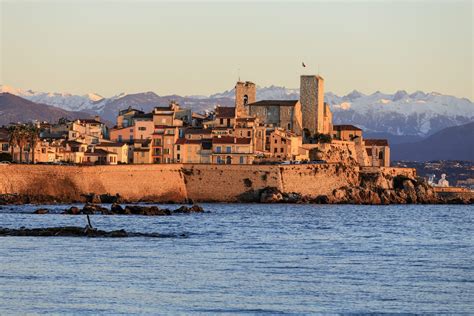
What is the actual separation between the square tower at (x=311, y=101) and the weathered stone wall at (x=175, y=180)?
653 inches

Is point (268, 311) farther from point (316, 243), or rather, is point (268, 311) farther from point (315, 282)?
point (316, 243)

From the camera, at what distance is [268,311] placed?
37.4m

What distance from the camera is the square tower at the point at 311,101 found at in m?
137

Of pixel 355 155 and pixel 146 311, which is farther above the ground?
pixel 355 155

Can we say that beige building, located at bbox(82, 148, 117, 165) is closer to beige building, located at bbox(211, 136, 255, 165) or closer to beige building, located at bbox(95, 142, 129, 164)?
beige building, located at bbox(95, 142, 129, 164)

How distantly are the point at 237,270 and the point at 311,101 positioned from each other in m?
91.0

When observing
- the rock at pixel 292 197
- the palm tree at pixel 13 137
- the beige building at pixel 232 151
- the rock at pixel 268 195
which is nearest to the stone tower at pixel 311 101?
the beige building at pixel 232 151

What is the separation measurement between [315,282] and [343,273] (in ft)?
11.1

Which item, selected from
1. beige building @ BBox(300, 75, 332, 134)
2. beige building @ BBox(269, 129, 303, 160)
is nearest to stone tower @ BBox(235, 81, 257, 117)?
beige building @ BBox(300, 75, 332, 134)

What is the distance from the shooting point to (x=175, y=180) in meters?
109

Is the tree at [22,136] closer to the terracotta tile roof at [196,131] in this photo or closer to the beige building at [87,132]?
the beige building at [87,132]

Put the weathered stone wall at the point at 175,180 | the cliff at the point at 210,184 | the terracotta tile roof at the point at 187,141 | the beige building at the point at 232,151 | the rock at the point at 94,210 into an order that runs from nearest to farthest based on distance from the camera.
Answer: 1. the rock at the point at 94,210
2. the weathered stone wall at the point at 175,180
3. the cliff at the point at 210,184
4. the beige building at the point at 232,151
5. the terracotta tile roof at the point at 187,141

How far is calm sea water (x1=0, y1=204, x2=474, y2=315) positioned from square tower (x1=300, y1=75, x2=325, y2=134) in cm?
6075

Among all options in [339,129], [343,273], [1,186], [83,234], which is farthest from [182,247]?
[339,129]
